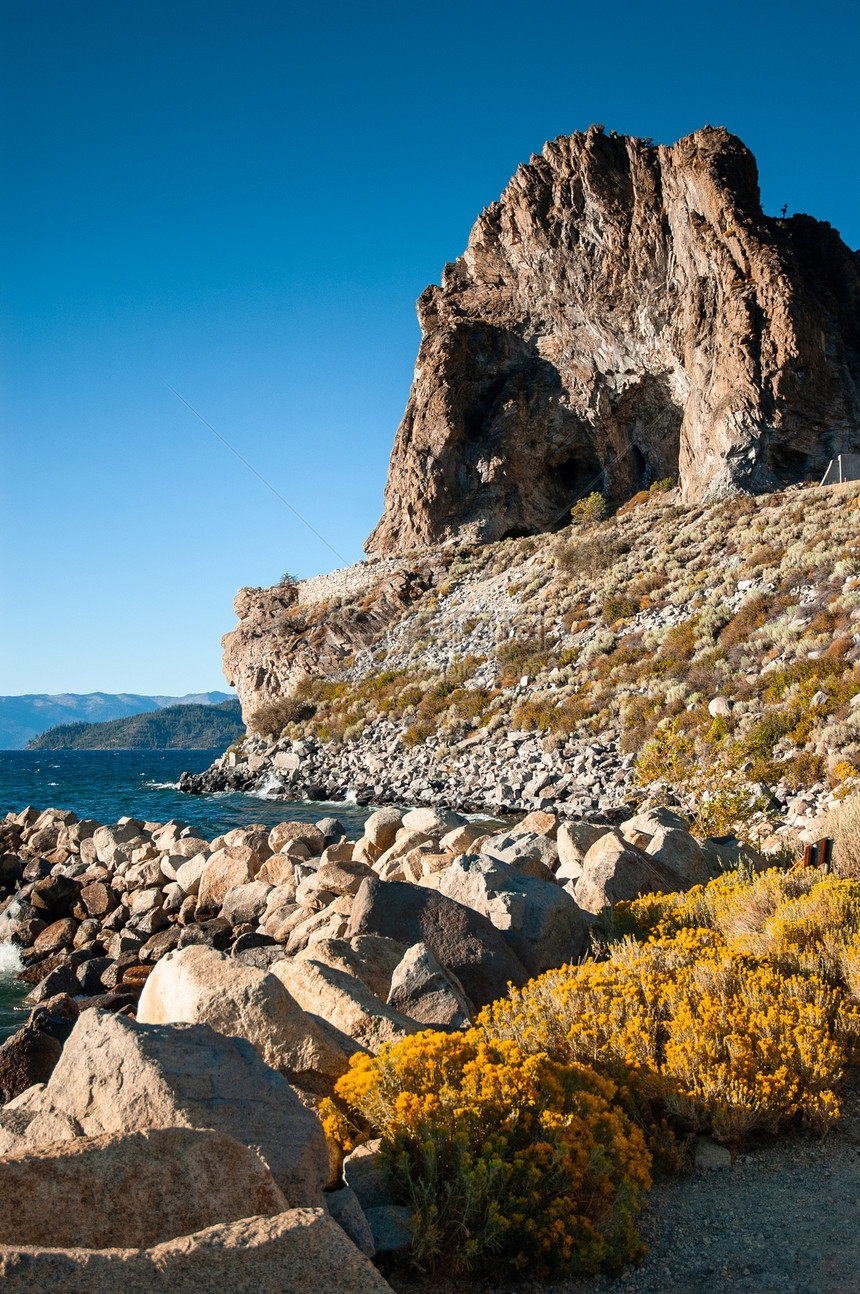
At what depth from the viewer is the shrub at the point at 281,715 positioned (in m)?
33.6

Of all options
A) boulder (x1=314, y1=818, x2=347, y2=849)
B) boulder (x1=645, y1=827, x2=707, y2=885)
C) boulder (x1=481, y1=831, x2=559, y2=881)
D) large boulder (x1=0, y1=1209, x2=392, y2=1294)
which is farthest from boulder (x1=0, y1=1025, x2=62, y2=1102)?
boulder (x1=314, y1=818, x2=347, y2=849)

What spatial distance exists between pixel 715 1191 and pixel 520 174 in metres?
51.9

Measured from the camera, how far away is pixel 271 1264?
6.87ft

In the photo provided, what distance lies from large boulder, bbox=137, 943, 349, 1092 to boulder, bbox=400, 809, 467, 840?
698 cm

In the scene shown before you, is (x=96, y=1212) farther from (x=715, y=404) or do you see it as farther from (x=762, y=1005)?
(x=715, y=404)

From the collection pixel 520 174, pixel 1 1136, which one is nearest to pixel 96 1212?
pixel 1 1136

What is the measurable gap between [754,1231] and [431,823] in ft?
27.6

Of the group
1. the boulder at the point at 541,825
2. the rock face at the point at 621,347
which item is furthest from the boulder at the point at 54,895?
the rock face at the point at 621,347

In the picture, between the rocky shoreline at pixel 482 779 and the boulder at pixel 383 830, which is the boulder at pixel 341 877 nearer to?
the boulder at pixel 383 830

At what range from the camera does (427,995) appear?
492 cm

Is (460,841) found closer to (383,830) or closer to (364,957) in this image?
(383,830)

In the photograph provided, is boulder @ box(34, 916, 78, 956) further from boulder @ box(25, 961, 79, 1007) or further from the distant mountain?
the distant mountain

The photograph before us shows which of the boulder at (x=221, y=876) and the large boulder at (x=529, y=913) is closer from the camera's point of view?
the large boulder at (x=529, y=913)

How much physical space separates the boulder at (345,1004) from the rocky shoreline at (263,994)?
0.02 meters
